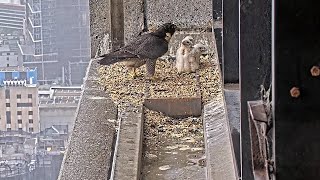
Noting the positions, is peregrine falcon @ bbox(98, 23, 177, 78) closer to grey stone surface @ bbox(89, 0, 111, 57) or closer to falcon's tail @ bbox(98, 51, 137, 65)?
falcon's tail @ bbox(98, 51, 137, 65)

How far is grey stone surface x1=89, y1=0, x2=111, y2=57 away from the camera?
23.6 feet

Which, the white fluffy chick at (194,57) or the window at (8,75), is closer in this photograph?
the white fluffy chick at (194,57)

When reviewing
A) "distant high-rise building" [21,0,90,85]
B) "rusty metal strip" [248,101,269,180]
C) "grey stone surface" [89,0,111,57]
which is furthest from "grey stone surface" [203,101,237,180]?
"distant high-rise building" [21,0,90,85]

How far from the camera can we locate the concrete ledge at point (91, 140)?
3506 millimetres

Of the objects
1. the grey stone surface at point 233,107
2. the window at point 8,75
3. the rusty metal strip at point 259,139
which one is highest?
the rusty metal strip at point 259,139

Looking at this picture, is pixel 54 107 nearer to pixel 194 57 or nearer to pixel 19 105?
pixel 19 105

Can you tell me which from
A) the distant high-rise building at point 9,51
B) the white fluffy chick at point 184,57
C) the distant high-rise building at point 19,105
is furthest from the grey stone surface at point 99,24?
the distant high-rise building at point 9,51

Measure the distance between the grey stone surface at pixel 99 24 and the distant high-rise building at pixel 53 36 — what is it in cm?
212

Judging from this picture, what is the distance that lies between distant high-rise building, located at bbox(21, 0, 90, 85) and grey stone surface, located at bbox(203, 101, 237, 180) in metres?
5.50

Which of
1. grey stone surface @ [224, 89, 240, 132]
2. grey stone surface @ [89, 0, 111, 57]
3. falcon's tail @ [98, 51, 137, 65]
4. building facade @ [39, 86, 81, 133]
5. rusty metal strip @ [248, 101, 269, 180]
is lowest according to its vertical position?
building facade @ [39, 86, 81, 133]

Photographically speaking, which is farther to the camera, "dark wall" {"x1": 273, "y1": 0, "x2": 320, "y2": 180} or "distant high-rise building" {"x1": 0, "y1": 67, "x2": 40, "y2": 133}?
"distant high-rise building" {"x1": 0, "y1": 67, "x2": 40, "y2": 133}

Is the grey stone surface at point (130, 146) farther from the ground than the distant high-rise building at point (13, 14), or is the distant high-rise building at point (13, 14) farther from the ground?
the distant high-rise building at point (13, 14)

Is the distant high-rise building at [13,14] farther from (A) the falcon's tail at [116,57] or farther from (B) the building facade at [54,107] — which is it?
(A) the falcon's tail at [116,57]

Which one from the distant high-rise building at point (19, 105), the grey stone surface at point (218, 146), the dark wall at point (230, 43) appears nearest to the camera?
the grey stone surface at point (218, 146)
